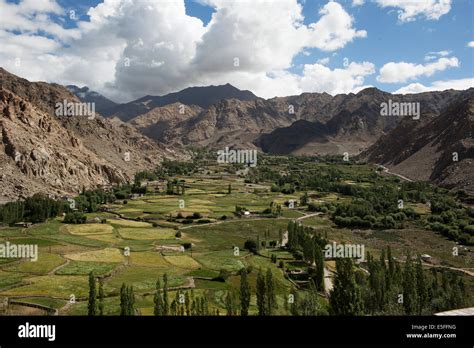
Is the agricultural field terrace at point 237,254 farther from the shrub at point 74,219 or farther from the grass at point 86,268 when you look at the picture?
the shrub at point 74,219

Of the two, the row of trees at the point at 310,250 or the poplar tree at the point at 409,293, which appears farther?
the row of trees at the point at 310,250

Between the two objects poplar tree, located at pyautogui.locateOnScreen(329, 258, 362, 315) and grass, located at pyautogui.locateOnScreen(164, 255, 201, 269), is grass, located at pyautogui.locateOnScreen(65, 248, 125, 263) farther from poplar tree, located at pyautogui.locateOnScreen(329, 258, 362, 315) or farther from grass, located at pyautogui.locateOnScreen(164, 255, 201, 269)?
poplar tree, located at pyautogui.locateOnScreen(329, 258, 362, 315)

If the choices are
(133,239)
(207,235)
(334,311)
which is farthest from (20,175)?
(334,311)

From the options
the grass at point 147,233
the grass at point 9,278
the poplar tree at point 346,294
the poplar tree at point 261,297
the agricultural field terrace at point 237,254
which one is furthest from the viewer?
the grass at point 147,233

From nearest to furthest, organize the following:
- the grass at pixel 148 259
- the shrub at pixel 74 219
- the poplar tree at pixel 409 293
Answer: the poplar tree at pixel 409 293, the grass at pixel 148 259, the shrub at pixel 74 219

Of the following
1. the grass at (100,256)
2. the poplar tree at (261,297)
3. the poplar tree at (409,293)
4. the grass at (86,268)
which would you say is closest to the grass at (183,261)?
the grass at (100,256)

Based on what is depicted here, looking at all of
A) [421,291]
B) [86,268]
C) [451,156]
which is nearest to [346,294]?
[421,291]

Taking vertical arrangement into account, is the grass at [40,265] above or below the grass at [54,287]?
above

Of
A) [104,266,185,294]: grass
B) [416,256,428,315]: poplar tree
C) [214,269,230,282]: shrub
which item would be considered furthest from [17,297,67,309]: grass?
[416,256,428,315]: poplar tree

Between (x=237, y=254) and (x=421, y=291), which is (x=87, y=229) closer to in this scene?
(x=237, y=254)
